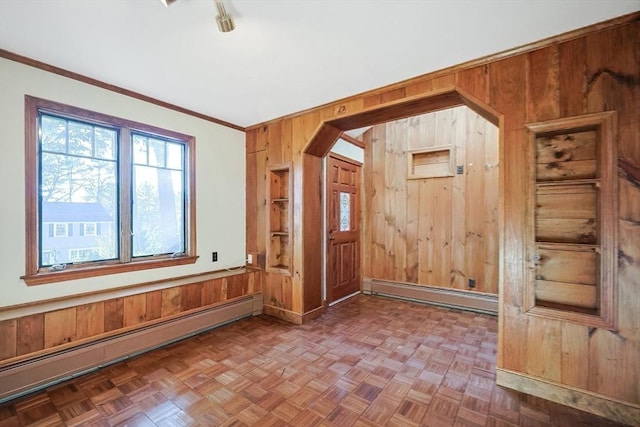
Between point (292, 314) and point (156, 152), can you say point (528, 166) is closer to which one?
point (292, 314)

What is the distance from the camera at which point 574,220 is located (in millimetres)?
1884

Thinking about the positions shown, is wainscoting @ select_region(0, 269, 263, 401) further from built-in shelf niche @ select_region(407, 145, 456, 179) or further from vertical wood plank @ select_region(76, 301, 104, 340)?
built-in shelf niche @ select_region(407, 145, 456, 179)

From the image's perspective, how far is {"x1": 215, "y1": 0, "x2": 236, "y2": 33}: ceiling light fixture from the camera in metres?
1.49

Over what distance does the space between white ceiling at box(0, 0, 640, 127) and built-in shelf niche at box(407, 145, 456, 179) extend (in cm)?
186

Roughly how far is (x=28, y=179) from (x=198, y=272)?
63.3 inches

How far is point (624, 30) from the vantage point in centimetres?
167

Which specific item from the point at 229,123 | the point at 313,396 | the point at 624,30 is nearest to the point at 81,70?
the point at 229,123

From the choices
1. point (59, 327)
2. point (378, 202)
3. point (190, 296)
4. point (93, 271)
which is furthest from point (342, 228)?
point (59, 327)

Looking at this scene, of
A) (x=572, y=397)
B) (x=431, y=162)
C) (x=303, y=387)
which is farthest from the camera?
(x=431, y=162)

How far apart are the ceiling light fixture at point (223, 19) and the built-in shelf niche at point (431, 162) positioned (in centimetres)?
317

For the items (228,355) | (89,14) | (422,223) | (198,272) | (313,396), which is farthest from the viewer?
(422,223)

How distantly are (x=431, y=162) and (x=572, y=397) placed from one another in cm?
297

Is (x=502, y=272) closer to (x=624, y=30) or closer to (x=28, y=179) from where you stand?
(x=624, y=30)

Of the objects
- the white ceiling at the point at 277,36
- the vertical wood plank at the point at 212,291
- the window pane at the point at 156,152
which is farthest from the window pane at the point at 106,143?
the vertical wood plank at the point at 212,291
